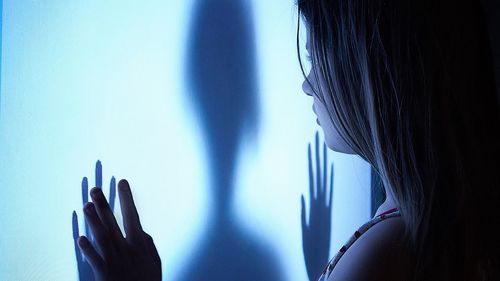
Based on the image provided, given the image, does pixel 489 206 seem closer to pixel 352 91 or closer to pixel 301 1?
pixel 352 91

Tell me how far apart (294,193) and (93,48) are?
422mm

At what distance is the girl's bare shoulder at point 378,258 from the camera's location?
0.55m

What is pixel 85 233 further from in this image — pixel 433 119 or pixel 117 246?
pixel 433 119

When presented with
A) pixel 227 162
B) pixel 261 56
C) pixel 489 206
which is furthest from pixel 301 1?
pixel 489 206

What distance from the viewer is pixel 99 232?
0.54m

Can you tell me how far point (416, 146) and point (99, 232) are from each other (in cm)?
39

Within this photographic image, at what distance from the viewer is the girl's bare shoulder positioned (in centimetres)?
55

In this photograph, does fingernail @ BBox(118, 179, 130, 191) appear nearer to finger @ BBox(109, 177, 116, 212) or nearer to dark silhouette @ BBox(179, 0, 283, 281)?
Result: finger @ BBox(109, 177, 116, 212)

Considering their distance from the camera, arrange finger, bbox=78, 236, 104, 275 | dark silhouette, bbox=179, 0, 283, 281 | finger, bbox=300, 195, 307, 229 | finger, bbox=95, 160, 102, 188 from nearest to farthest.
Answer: finger, bbox=78, 236, 104, 275, finger, bbox=95, 160, 102, 188, dark silhouette, bbox=179, 0, 283, 281, finger, bbox=300, 195, 307, 229

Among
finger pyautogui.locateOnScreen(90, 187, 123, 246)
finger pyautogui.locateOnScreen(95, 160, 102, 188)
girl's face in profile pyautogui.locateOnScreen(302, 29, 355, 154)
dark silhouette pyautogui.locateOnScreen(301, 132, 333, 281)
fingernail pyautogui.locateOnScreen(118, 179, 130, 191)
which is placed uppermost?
girl's face in profile pyautogui.locateOnScreen(302, 29, 355, 154)

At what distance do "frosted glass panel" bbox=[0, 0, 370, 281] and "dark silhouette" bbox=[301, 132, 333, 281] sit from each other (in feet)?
0.05

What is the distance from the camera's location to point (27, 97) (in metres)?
0.58

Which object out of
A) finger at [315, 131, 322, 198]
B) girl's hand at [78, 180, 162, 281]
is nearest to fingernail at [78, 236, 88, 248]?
girl's hand at [78, 180, 162, 281]

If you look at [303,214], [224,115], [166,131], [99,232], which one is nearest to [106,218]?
[99,232]
